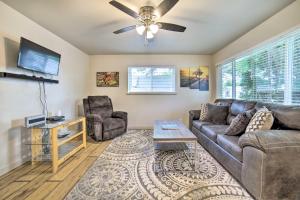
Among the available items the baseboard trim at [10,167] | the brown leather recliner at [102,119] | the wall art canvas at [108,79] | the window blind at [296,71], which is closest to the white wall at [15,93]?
the baseboard trim at [10,167]

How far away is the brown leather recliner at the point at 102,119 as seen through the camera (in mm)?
4004

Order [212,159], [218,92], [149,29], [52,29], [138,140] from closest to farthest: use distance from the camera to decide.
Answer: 1. [149,29]
2. [212,159]
3. [52,29]
4. [138,140]
5. [218,92]

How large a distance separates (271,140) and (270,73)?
6.06 feet

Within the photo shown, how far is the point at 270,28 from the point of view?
293 centimetres

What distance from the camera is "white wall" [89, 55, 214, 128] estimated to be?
5.50 metres

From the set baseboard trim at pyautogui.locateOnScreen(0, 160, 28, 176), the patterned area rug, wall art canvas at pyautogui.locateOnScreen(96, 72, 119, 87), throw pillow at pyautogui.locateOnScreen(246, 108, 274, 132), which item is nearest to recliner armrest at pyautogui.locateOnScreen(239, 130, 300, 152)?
throw pillow at pyautogui.locateOnScreen(246, 108, 274, 132)

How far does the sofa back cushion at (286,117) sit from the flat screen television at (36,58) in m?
3.59

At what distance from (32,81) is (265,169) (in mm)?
3455

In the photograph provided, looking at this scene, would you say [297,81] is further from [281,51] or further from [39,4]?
[39,4]

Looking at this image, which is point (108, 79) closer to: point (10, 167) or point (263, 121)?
point (10, 167)

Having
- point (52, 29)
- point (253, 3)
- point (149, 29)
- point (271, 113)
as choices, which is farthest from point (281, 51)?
point (52, 29)

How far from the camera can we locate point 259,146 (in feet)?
5.58

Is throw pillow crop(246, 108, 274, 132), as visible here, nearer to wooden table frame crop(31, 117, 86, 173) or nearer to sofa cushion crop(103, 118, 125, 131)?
wooden table frame crop(31, 117, 86, 173)

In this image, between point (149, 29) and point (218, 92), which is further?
point (218, 92)
